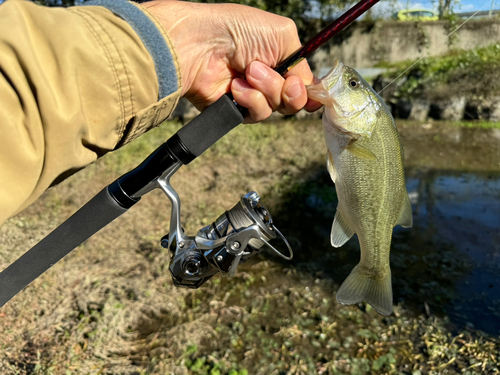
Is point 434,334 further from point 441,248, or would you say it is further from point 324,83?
point 324,83

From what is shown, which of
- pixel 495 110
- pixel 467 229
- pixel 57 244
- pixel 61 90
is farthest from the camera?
pixel 495 110

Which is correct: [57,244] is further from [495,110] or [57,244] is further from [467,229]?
[495,110]

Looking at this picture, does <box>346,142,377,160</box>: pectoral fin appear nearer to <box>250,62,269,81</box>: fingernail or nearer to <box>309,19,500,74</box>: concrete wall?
<box>250,62,269,81</box>: fingernail

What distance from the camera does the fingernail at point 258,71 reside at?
191 cm

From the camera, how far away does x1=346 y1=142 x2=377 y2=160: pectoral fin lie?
6.23 feet

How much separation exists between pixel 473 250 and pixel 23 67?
4.72 meters

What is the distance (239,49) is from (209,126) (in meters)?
0.57

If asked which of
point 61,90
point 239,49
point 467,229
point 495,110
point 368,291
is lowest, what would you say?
point 495,110

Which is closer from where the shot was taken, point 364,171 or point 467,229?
point 364,171

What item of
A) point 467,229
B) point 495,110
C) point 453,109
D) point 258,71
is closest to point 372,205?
point 258,71

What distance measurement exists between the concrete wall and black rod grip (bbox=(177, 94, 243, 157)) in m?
8.12

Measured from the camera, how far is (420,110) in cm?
866

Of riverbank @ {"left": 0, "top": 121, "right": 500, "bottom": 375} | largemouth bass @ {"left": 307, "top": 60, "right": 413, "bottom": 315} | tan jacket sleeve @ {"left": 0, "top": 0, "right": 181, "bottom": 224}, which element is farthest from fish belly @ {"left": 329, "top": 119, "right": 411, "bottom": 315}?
riverbank @ {"left": 0, "top": 121, "right": 500, "bottom": 375}

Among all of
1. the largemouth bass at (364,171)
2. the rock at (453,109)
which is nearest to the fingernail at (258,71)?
the largemouth bass at (364,171)
